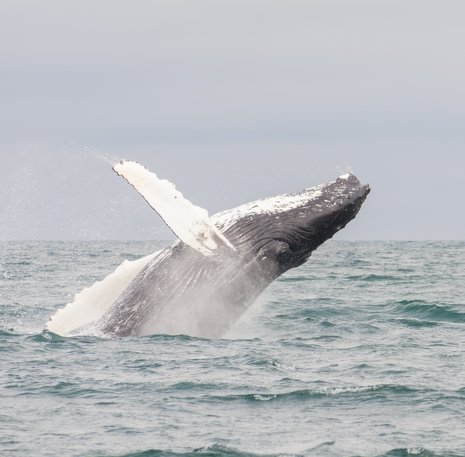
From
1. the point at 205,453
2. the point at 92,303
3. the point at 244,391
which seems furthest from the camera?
the point at 92,303

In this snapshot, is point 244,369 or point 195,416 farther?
point 244,369

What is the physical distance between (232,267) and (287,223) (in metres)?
0.86

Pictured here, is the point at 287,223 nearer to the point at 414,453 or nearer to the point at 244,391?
the point at 244,391

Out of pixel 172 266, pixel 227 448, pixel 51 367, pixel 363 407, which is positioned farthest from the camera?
pixel 172 266

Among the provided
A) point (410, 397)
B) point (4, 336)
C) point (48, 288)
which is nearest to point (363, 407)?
point (410, 397)

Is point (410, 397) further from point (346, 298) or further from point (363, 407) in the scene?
point (346, 298)

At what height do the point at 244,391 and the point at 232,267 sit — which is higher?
the point at 232,267

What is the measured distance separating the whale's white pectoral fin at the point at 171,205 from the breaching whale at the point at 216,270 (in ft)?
0.11

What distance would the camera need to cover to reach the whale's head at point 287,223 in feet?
41.8

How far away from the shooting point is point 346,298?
68.8ft

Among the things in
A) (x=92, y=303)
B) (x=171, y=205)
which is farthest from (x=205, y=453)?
(x=92, y=303)

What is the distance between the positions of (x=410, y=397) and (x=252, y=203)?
12.5 feet

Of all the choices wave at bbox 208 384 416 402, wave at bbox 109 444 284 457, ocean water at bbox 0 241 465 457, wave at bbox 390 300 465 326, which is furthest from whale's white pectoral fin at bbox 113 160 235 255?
wave at bbox 390 300 465 326

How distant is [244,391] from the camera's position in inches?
404
